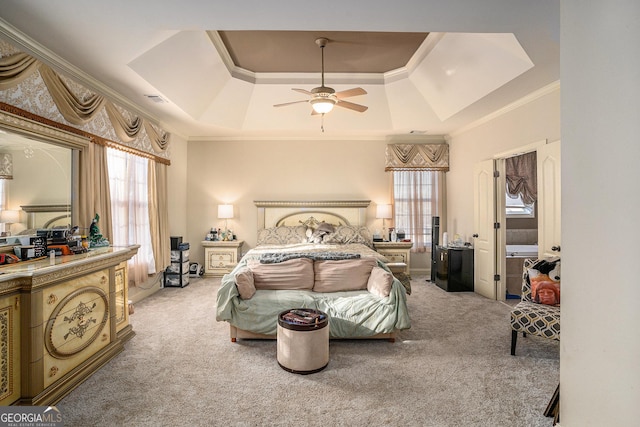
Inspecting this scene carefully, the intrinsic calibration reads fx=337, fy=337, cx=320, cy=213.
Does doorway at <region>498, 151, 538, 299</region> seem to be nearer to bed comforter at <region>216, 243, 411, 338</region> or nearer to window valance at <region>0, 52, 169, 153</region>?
bed comforter at <region>216, 243, 411, 338</region>

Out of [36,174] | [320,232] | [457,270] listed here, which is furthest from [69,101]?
[457,270]

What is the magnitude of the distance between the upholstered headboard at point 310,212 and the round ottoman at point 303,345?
3.88 meters

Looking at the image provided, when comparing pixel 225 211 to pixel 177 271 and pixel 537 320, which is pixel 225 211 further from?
pixel 537 320

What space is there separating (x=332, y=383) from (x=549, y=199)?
3235mm

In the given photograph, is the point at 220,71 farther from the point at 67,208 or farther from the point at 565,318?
the point at 565,318

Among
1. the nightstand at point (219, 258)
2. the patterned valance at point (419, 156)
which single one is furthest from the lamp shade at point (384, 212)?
the nightstand at point (219, 258)

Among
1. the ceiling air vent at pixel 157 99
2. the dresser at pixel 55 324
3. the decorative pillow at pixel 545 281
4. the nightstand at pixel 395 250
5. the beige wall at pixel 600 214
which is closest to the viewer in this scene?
the beige wall at pixel 600 214

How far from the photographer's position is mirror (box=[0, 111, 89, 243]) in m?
2.70

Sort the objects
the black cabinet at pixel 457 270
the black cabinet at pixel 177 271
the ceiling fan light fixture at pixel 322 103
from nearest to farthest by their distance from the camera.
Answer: the ceiling fan light fixture at pixel 322 103
the black cabinet at pixel 457 270
the black cabinet at pixel 177 271

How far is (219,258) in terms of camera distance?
6.34 meters

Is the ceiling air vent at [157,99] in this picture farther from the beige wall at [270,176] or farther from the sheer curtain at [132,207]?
the beige wall at [270,176]

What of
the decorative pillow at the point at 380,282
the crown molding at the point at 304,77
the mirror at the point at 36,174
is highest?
the crown molding at the point at 304,77

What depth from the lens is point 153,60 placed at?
11.7 ft

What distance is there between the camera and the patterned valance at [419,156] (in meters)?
6.52
